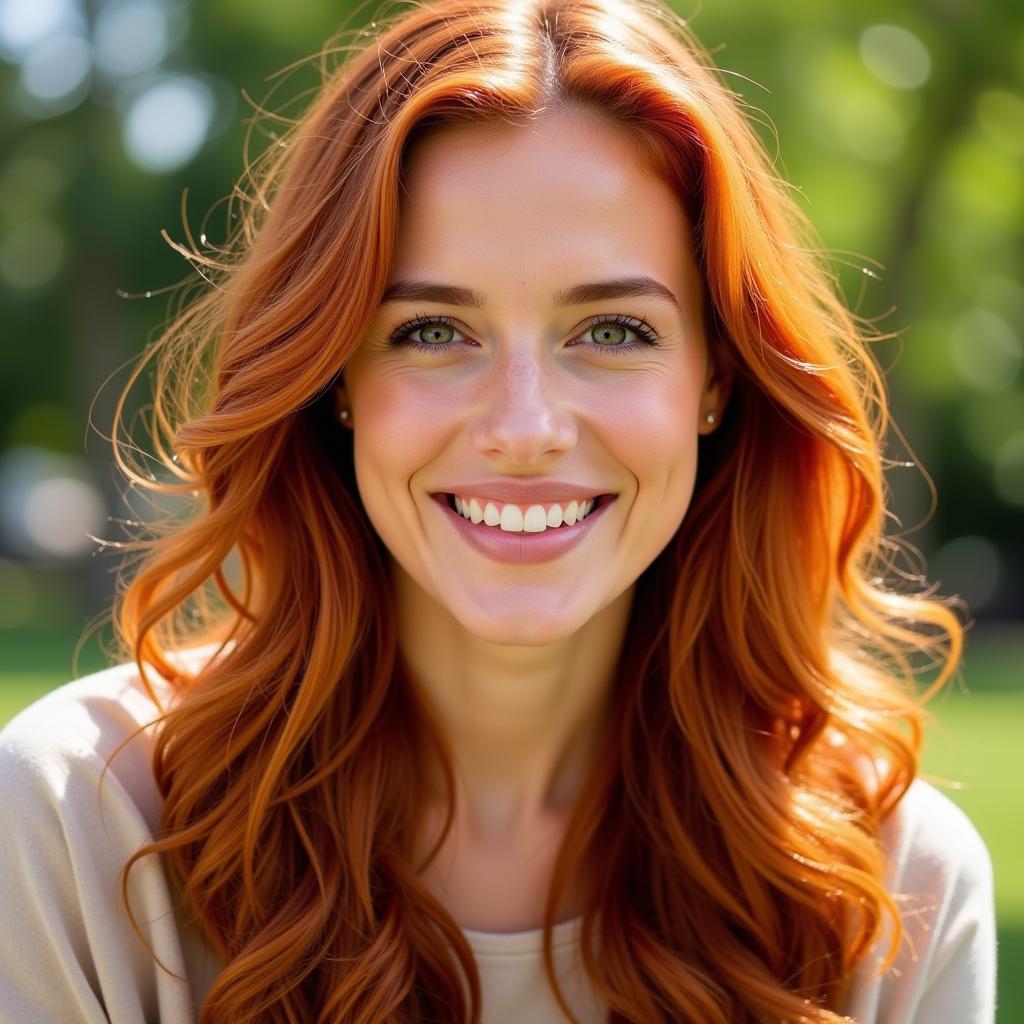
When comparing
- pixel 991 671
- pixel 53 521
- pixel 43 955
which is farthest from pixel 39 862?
pixel 53 521

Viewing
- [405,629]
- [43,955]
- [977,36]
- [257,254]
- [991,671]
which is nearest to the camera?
[43,955]

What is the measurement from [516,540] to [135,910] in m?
0.95

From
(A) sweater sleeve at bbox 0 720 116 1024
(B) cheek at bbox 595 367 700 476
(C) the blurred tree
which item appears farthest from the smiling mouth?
(C) the blurred tree

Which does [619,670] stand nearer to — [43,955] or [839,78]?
[43,955]

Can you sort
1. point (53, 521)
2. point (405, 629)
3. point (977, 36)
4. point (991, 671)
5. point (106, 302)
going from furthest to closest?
1. point (53, 521)
2. point (106, 302)
3. point (977, 36)
4. point (991, 671)
5. point (405, 629)

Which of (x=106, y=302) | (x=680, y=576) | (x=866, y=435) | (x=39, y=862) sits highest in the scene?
(x=106, y=302)

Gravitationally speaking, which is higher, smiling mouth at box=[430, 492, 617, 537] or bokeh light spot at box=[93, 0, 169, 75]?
bokeh light spot at box=[93, 0, 169, 75]

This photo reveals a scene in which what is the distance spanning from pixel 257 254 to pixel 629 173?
73 centimetres

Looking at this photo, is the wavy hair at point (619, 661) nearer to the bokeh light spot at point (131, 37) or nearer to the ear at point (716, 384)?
the ear at point (716, 384)

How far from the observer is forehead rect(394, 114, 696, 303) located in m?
2.56

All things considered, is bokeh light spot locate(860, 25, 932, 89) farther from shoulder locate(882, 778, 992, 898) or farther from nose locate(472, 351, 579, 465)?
nose locate(472, 351, 579, 465)

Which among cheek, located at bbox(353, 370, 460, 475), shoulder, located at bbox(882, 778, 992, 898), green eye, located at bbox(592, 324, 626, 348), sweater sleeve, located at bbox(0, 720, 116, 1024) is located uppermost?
green eye, located at bbox(592, 324, 626, 348)

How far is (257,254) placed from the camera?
2.85m

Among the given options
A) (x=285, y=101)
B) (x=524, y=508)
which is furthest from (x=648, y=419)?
(x=285, y=101)
